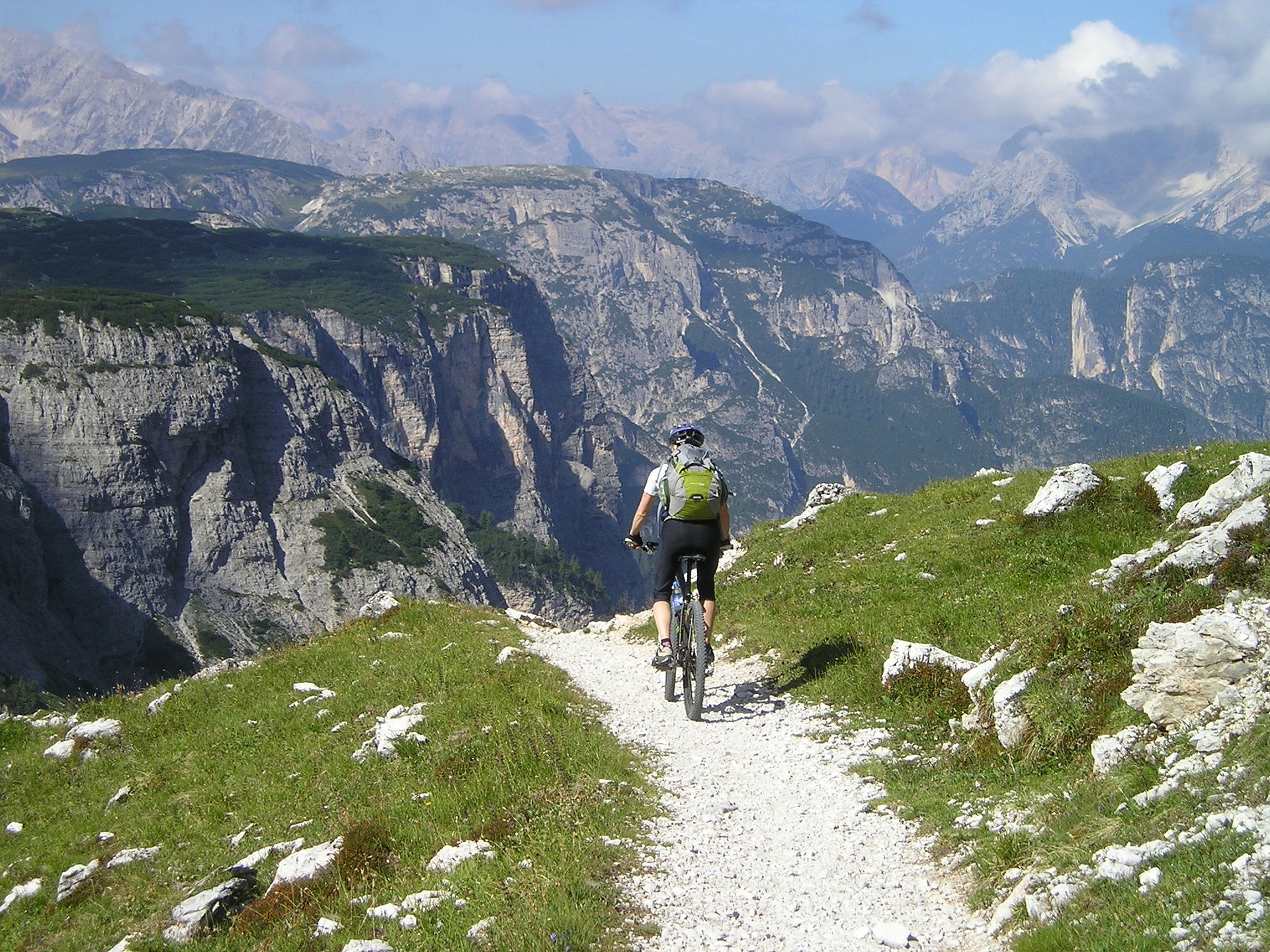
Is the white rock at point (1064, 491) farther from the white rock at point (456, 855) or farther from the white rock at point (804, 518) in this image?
the white rock at point (456, 855)

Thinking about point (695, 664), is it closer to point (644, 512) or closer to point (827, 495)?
point (644, 512)

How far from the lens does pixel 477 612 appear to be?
27109mm

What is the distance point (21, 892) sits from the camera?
1316cm

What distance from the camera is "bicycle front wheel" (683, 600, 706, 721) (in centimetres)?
1476

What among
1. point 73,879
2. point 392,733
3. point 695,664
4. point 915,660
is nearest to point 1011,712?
point 915,660

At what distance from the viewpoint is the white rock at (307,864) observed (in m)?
10.3

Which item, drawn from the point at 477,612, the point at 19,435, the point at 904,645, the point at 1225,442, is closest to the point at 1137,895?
the point at 904,645

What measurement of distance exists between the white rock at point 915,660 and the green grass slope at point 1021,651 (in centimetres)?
17

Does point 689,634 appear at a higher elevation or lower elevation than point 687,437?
lower

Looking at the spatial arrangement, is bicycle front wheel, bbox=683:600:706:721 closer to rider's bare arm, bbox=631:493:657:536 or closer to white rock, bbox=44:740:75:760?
rider's bare arm, bbox=631:493:657:536

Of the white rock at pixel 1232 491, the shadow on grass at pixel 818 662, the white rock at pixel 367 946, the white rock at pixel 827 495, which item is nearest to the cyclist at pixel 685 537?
the shadow on grass at pixel 818 662

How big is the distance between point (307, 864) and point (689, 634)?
669cm

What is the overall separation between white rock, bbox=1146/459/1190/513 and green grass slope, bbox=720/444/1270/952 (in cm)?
21

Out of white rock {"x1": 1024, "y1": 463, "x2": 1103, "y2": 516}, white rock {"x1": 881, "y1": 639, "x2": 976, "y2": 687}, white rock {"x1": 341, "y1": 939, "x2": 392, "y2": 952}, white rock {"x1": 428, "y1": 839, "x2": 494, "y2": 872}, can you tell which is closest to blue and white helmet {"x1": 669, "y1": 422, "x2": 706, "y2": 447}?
white rock {"x1": 881, "y1": 639, "x2": 976, "y2": 687}
